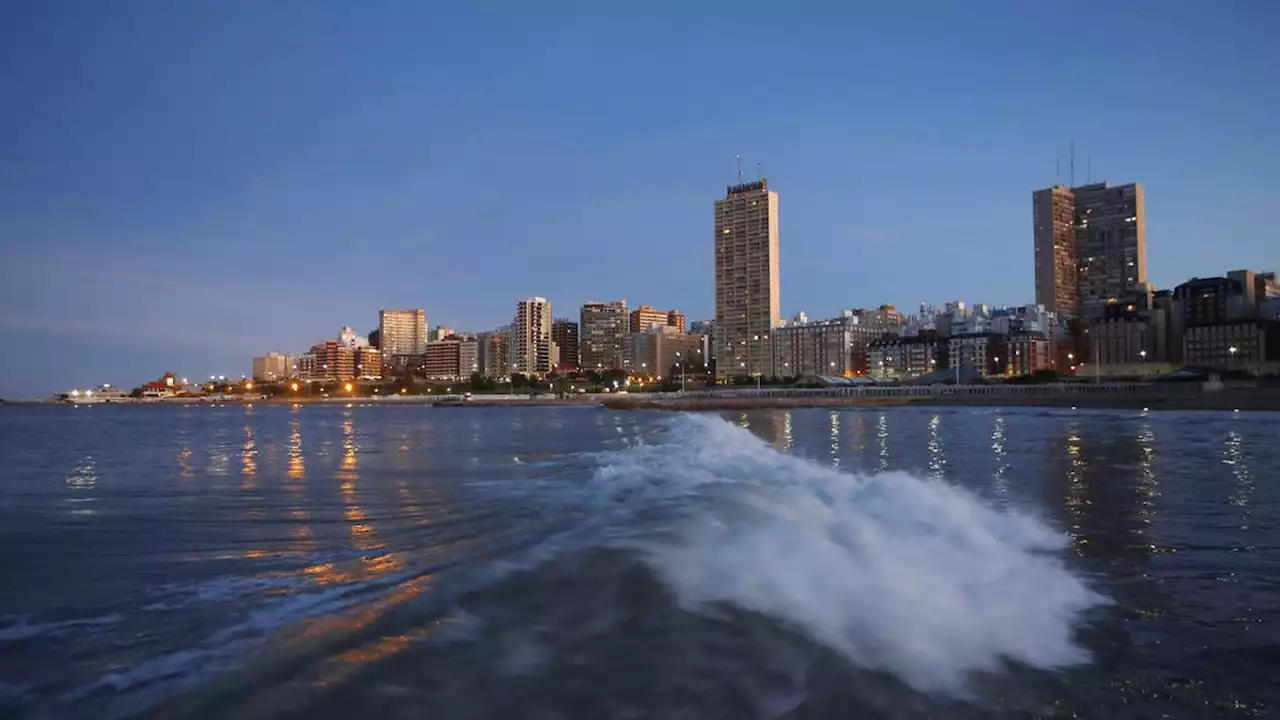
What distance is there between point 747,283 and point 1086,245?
78.6 m

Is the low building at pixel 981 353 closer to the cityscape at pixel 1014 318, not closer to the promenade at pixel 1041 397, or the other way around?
the cityscape at pixel 1014 318

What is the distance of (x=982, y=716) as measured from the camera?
3.93 meters

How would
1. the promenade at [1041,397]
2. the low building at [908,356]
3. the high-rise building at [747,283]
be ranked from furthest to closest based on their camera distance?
1. the high-rise building at [747,283]
2. the low building at [908,356]
3. the promenade at [1041,397]

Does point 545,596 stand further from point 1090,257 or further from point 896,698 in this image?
point 1090,257

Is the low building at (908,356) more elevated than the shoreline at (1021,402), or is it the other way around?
the low building at (908,356)

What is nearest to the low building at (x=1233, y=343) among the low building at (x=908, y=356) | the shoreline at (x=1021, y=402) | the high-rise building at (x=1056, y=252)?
the low building at (x=908, y=356)

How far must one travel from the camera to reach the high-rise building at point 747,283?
591 feet

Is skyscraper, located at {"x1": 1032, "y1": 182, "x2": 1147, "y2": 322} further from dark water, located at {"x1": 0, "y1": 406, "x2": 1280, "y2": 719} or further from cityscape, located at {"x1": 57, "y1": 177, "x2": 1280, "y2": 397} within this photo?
dark water, located at {"x1": 0, "y1": 406, "x2": 1280, "y2": 719}

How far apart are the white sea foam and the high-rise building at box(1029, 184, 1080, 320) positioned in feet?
616

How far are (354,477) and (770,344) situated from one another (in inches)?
6527

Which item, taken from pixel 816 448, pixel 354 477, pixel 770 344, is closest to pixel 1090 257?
pixel 770 344

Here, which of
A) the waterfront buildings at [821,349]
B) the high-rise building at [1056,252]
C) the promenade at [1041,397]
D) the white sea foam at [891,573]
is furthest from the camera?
the high-rise building at [1056,252]

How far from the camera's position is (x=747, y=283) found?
604 feet

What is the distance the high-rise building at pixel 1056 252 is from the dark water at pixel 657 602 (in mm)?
184853
